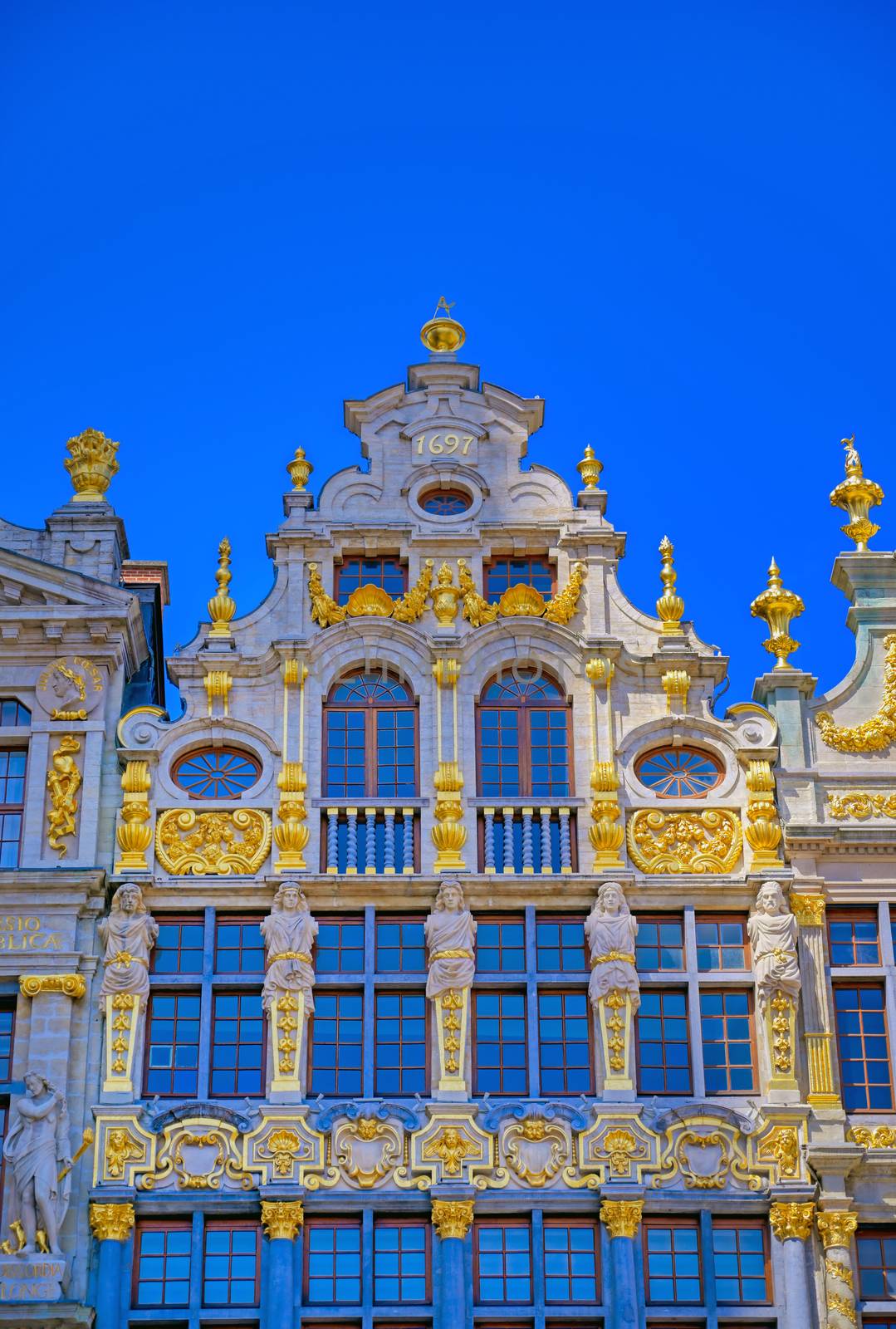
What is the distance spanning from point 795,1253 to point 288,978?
5.94 meters

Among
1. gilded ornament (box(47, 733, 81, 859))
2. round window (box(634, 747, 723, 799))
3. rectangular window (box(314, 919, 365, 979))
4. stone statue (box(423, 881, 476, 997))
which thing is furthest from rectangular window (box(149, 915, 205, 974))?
round window (box(634, 747, 723, 799))

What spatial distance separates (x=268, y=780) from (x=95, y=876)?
Result: 89.4 inches

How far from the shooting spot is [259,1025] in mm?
28953

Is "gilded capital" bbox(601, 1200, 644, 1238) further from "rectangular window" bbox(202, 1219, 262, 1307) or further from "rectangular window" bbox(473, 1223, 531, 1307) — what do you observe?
"rectangular window" bbox(202, 1219, 262, 1307)

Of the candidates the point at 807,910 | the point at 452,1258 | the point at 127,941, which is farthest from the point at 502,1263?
the point at 127,941

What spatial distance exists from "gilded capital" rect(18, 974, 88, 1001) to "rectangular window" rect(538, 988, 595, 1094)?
489 centimetres

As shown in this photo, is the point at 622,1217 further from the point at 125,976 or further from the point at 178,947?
the point at 125,976

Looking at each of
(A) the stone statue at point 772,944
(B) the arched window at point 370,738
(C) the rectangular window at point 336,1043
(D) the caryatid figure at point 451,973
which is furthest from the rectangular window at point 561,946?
(B) the arched window at point 370,738

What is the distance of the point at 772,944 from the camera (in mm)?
28984

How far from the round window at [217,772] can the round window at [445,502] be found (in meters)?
3.84

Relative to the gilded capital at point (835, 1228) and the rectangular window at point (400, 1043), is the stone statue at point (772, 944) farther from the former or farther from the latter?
the rectangular window at point (400, 1043)

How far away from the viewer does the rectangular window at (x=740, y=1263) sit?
2777 centimetres

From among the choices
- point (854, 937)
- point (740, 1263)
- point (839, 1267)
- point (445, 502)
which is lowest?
point (839, 1267)

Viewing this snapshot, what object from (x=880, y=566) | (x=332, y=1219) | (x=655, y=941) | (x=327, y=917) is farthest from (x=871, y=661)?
(x=332, y=1219)
